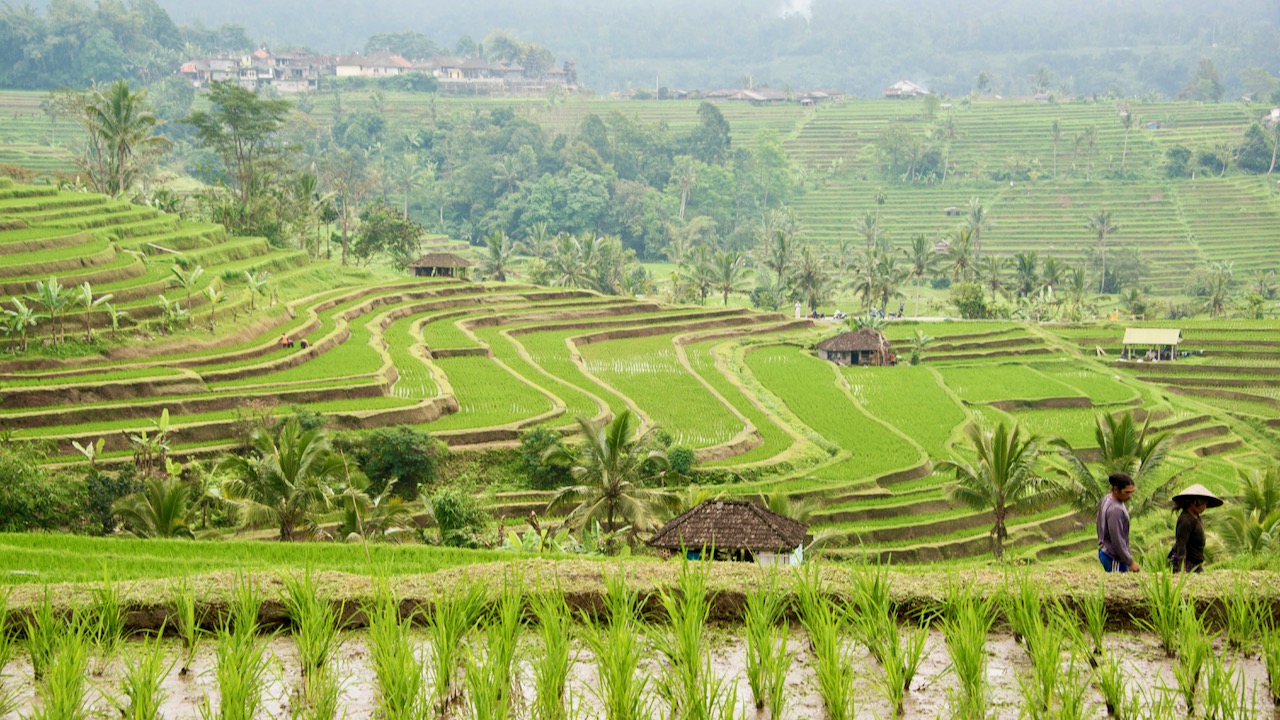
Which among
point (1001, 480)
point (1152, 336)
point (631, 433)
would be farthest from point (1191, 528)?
point (1152, 336)

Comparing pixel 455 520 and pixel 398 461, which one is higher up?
pixel 455 520

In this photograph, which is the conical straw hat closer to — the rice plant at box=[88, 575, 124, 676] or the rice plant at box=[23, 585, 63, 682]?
the rice plant at box=[88, 575, 124, 676]

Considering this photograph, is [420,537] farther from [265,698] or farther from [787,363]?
[787,363]

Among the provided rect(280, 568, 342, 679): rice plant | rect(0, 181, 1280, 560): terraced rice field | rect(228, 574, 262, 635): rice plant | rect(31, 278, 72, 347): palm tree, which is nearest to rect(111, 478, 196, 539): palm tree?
rect(0, 181, 1280, 560): terraced rice field

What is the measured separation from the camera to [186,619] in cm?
554

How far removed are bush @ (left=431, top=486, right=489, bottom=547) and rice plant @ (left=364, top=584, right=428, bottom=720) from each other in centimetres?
1107

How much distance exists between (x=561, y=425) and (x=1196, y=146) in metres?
67.2

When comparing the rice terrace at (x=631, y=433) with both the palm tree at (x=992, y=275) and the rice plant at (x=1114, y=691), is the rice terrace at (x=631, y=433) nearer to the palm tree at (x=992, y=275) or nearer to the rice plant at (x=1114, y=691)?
the rice plant at (x=1114, y=691)

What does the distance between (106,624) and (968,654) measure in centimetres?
357

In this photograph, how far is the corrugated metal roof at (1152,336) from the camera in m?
38.9

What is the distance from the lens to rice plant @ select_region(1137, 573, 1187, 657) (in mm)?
5508

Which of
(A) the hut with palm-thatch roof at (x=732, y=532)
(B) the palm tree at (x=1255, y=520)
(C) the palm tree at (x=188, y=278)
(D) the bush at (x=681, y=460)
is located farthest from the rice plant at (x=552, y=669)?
(C) the palm tree at (x=188, y=278)

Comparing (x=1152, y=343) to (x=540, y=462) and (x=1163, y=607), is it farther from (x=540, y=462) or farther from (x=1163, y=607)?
(x=1163, y=607)

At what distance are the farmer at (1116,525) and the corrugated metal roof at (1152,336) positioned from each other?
34.1 m
